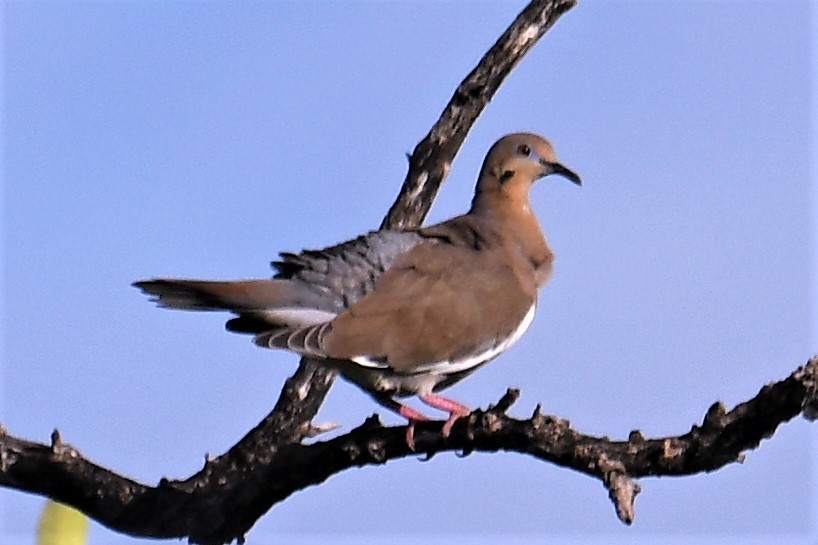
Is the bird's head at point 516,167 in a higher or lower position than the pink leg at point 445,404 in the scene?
higher

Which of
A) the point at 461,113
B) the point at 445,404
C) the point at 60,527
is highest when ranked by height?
the point at 461,113

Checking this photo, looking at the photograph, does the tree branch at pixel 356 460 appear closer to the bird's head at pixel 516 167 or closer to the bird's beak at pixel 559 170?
the bird's head at pixel 516 167

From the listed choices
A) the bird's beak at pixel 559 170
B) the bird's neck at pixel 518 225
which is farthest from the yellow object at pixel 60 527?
the bird's beak at pixel 559 170

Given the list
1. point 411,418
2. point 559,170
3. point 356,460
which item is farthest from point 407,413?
point 559,170

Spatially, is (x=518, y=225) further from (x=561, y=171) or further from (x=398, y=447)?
(x=398, y=447)

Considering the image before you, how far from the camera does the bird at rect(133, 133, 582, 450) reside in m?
4.07

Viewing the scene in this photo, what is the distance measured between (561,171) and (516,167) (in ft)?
0.76

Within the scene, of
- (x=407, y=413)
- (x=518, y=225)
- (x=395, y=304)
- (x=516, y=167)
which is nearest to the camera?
(x=407, y=413)

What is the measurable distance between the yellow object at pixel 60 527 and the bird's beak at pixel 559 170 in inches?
150

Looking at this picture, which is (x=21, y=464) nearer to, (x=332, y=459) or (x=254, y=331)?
(x=254, y=331)

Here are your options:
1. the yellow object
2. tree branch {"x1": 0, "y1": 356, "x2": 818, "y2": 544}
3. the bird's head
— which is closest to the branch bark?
tree branch {"x1": 0, "y1": 356, "x2": 818, "y2": 544}

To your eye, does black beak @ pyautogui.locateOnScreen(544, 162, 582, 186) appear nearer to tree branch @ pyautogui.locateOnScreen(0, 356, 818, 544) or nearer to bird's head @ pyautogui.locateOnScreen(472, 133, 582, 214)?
bird's head @ pyautogui.locateOnScreen(472, 133, 582, 214)

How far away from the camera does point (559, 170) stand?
222 inches

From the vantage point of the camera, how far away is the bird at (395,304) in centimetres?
407
